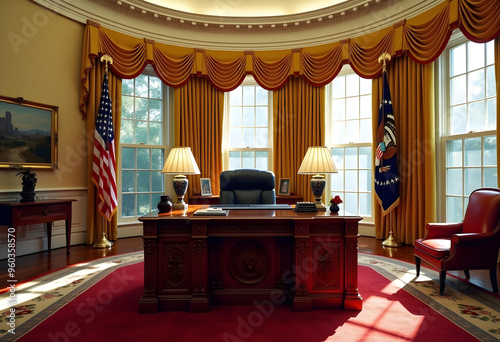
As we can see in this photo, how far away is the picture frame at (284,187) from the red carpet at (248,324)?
2.73 m

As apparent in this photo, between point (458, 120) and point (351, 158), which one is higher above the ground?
point (458, 120)

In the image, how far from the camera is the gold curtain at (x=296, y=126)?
5.46m

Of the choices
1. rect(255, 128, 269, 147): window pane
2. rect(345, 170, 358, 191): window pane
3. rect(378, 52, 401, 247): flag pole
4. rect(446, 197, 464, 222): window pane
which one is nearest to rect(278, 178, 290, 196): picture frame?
rect(255, 128, 269, 147): window pane

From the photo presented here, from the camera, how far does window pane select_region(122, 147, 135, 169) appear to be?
5.32 m

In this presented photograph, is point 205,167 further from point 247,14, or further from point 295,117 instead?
point 247,14

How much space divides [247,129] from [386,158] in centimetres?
244

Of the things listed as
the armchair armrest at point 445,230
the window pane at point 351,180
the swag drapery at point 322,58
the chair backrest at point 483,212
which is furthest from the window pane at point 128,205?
the chair backrest at point 483,212

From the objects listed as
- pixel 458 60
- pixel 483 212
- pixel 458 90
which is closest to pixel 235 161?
pixel 458 90

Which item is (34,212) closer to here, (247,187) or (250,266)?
(247,187)

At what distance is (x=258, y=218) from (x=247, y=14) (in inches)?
182

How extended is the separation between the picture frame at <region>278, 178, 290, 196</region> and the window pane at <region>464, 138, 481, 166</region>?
2.50 metres

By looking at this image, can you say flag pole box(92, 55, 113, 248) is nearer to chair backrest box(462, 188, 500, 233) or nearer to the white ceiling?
the white ceiling

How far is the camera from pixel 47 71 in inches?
171

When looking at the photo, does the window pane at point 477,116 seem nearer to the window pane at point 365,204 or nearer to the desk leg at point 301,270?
the window pane at point 365,204
